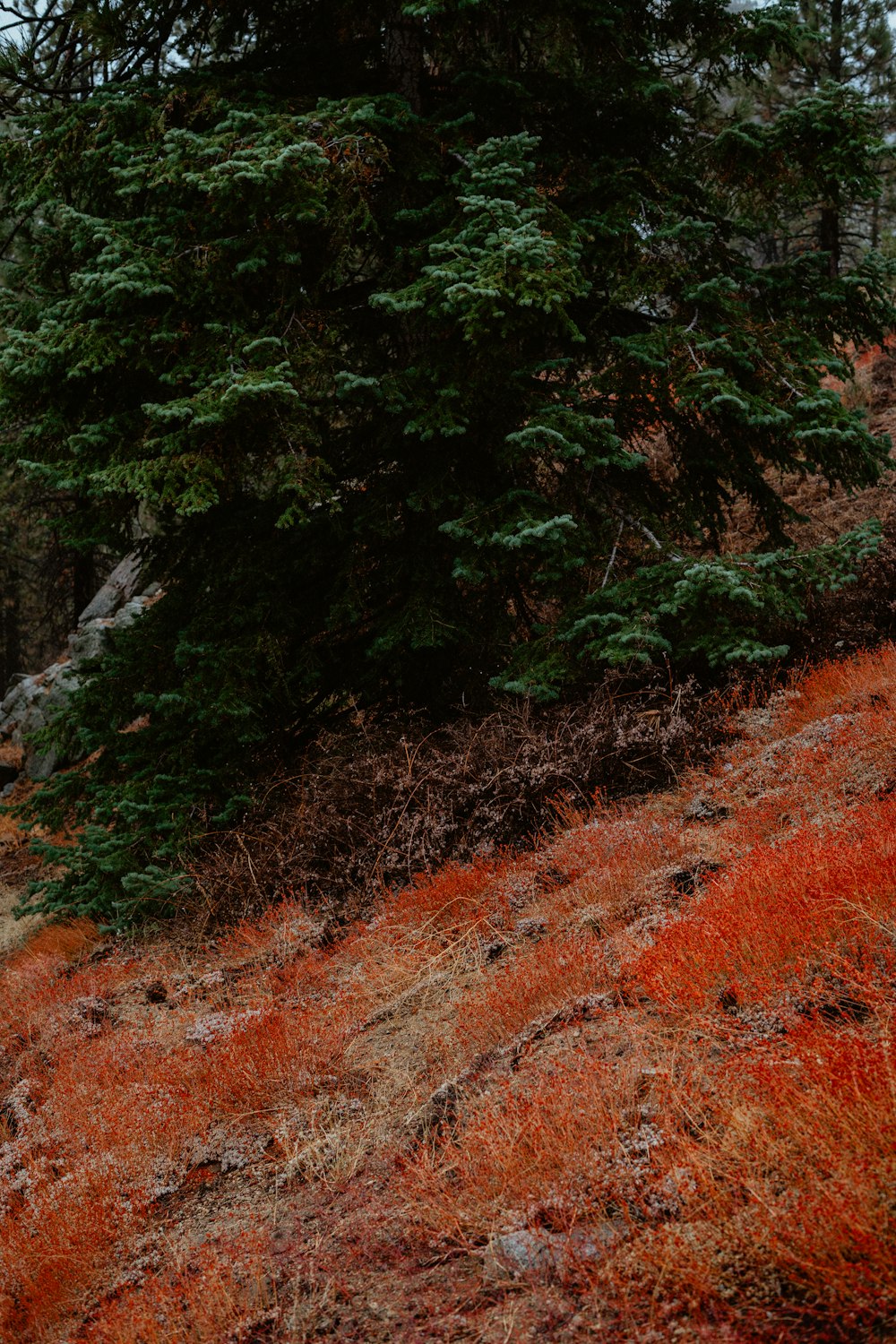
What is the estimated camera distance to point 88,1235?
344 centimetres

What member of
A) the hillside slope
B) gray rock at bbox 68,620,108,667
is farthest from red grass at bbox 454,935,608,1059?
gray rock at bbox 68,620,108,667

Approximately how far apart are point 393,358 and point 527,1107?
683 centimetres

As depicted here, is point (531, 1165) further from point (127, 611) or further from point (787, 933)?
point (127, 611)

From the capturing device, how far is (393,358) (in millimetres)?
8281

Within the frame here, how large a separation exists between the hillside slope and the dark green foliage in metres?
1.76

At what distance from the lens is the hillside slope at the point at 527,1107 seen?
2332 mm

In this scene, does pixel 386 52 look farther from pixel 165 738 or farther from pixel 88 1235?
pixel 88 1235

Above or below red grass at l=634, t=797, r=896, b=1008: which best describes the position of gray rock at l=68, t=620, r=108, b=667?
above

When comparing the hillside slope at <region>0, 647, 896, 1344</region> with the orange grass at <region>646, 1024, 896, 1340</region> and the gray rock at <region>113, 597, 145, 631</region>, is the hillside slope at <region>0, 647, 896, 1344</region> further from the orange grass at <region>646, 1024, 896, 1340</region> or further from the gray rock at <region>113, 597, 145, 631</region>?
the gray rock at <region>113, 597, 145, 631</region>

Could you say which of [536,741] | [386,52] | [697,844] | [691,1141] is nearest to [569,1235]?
[691,1141]

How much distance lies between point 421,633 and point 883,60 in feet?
66.2

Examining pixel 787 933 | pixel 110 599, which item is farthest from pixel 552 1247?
pixel 110 599

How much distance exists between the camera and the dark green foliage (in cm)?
650

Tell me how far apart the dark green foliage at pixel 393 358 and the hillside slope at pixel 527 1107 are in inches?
69.4
